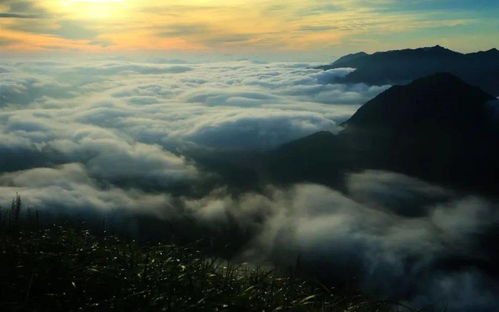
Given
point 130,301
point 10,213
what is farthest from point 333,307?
point 10,213

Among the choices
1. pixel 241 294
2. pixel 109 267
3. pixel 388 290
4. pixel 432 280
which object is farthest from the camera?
pixel 432 280

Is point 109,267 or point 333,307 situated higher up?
point 109,267

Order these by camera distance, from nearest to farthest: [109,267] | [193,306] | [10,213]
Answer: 1. [193,306]
2. [109,267]
3. [10,213]

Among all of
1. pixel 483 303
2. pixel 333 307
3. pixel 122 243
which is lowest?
pixel 483 303

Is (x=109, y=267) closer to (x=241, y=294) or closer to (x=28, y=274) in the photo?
(x=28, y=274)
